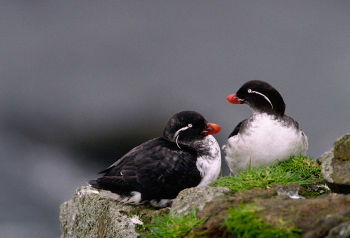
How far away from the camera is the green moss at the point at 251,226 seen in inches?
173

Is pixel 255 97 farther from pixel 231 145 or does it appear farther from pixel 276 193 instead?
pixel 276 193

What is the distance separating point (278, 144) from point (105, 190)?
2579 millimetres

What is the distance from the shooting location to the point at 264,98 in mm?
7605

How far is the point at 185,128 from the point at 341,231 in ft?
11.5

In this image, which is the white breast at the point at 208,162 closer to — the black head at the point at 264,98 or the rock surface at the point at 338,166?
the black head at the point at 264,98

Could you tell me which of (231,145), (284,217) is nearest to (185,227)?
(284,217)

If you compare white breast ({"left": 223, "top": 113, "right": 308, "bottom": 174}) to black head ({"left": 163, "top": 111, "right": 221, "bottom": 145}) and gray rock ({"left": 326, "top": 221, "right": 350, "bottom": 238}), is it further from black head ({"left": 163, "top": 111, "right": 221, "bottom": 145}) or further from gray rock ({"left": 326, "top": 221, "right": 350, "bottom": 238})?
gray rock ({"left": 326, "top": 221, "right": 350, "bottom": 238})

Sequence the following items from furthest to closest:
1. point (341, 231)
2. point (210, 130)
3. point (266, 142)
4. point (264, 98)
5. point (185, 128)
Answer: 1. point (264, 98)
2. point (266, 142)
3. point (210, 130)
4. point (185, 128)
5. point (341, 231)

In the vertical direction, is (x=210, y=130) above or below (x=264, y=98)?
below

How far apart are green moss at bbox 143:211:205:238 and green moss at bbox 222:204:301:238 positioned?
0.48m

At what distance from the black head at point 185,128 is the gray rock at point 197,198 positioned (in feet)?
4.86

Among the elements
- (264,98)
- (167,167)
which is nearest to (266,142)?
(264,98)

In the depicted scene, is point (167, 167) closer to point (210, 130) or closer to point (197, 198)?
point (197, 198)

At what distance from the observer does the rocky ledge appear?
4.45 meters
